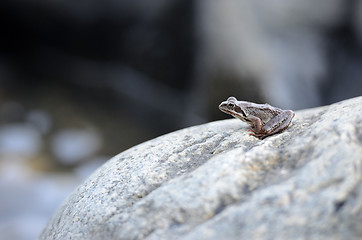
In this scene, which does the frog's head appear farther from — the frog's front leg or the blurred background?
the blurred background

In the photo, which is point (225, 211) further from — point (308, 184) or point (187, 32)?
point (187, 32)

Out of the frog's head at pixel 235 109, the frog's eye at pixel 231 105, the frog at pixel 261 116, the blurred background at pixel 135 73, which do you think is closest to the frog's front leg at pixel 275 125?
the frog at pixel 261 116

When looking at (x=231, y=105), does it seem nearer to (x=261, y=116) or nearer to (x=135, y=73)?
(x=261, y=116)

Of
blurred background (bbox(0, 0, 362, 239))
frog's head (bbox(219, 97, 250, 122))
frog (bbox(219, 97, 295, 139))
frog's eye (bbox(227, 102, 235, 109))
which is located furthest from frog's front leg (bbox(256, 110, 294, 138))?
blurred background (bbox(0, 0, 362, 239))

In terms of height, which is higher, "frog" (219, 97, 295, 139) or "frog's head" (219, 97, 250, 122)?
"frog's head" (219, 97, 250, 122)

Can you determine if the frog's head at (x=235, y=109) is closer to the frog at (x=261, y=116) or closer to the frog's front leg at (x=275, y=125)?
the frog at (x=261, y=116)
